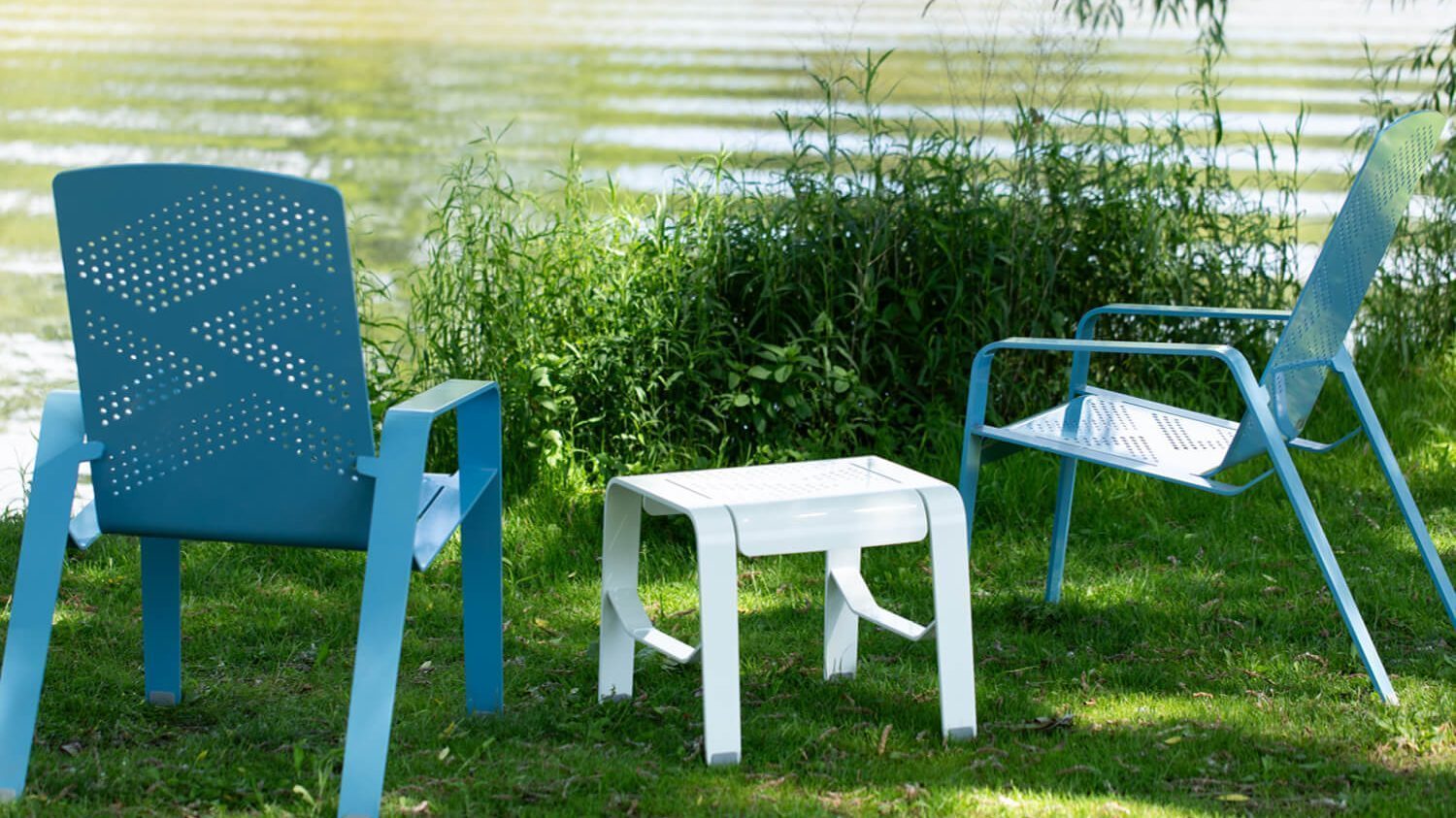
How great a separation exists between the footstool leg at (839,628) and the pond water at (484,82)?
1.89m

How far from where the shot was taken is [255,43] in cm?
1798

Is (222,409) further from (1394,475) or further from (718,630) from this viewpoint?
(1394,475)

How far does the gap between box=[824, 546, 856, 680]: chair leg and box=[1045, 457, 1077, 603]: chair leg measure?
25.3 inches

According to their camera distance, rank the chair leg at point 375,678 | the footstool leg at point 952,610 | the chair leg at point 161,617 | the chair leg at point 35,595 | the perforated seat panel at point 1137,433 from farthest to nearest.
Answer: the perforated seat panel at point 1137,433
the chair leg at point 161,617
the footstool leg at point 952,610
the chair leg at point 35,595
the chair leg at point 375,678

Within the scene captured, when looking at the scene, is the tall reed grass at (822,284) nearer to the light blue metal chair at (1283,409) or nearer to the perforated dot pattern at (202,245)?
the light blue metal chair at (1283,409)

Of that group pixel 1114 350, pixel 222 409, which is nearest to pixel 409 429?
pixel 222 409

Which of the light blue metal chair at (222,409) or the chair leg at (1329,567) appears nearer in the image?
the light blue metal chair at (222,409)

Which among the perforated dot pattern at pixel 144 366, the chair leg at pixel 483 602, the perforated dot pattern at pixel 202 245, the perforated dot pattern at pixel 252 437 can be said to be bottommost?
the chair leg at pixel 483 602

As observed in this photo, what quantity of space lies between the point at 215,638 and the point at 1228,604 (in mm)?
2362

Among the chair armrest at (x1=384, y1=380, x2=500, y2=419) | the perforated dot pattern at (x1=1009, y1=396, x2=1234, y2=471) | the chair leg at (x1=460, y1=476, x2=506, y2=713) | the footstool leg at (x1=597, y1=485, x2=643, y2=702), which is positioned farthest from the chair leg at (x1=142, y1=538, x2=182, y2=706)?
the perforated dot pattern at (x1=1009, y1=396, x2=1234, y2=471)

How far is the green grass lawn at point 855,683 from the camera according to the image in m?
2.49

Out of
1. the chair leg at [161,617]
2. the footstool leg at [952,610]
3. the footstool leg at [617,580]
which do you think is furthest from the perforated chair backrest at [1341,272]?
the chair leg at [161,617]

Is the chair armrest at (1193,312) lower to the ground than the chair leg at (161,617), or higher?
higher

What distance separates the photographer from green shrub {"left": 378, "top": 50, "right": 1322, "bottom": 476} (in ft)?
14.8
